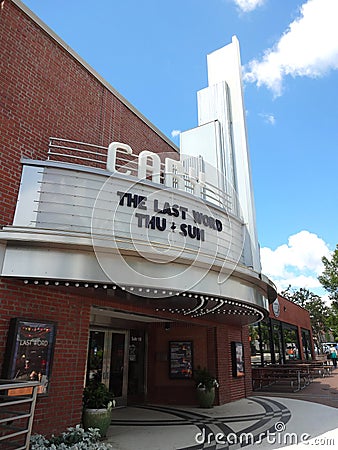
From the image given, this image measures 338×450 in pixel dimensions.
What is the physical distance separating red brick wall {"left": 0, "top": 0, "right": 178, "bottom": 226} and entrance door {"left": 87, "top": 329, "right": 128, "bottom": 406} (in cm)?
536

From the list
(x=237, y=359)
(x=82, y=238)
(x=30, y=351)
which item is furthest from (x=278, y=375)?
(x=82, y=238)

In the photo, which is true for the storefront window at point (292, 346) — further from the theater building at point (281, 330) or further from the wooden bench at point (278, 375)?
the wooden bench at point (278, 375)

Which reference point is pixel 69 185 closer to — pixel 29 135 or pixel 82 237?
pixel 82 237

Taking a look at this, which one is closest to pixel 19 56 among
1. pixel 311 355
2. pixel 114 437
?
pixel 114 437

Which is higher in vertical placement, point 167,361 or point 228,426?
point 167,361

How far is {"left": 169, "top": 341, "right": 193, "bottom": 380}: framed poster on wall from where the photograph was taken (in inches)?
455

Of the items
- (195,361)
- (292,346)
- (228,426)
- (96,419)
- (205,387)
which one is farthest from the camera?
(292,346)

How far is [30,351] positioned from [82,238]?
7.32ft

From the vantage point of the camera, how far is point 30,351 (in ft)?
20.1

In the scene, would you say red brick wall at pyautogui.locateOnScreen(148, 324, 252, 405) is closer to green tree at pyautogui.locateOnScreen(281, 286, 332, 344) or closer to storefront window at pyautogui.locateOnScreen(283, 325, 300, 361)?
storefront window at pyautogui.locateOnScreen(283, 325, 300, 361)

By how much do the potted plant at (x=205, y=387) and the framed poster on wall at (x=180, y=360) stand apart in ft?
1.86

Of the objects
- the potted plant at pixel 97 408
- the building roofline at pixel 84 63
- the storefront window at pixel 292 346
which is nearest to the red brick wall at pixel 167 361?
the potted plant at pixel 97 408

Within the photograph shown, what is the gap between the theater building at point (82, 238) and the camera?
5.94 meters
